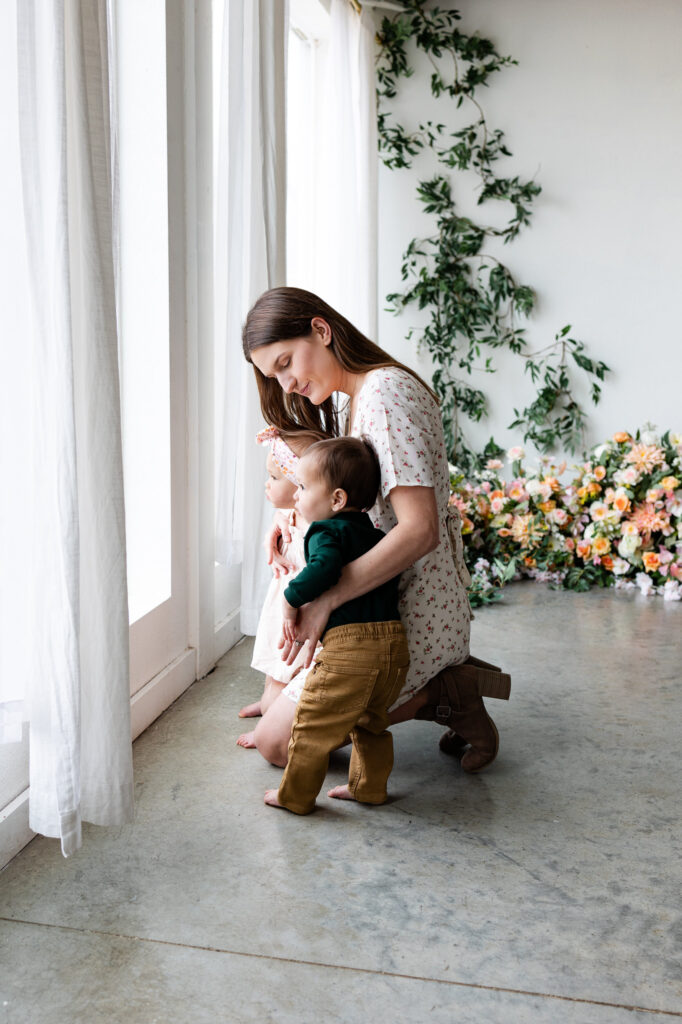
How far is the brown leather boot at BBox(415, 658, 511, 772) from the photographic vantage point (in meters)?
2.13

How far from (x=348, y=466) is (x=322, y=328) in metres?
0.36

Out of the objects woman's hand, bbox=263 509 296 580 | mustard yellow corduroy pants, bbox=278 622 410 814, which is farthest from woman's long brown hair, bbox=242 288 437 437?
mustard yellow corduroy pants, bbox=278 622 410 814

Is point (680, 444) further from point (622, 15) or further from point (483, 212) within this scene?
point (622, 15)

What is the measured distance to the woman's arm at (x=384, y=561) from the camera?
1873 millimetres

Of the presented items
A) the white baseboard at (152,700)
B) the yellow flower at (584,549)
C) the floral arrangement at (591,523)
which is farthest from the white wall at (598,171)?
the white baseboard at (152,700)

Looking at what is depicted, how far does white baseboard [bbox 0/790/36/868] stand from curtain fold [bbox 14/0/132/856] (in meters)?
0.22

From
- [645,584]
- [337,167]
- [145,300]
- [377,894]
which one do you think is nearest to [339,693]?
[377,894]

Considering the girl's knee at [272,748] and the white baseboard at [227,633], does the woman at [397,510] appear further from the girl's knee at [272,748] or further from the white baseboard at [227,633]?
the white baseboard at [227,633]

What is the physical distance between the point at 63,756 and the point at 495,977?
0.76 meters

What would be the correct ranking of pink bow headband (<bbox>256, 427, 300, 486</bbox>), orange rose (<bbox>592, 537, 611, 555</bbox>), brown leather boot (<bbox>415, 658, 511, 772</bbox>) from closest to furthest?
brown leather boot (<bbox>415, 658, 511, 772</bbox>) < pink bow headband (<bbox>256, 427, 300, 486</bbox>) < orange rose (<bbox>592, 537, 611, 555</bbox>)

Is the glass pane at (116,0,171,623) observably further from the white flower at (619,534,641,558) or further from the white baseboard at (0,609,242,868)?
the white flower at (619,534,641,558)

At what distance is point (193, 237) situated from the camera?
2.55 metres

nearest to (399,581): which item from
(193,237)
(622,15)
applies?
(193,237)

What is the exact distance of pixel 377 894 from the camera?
66.0 inches
